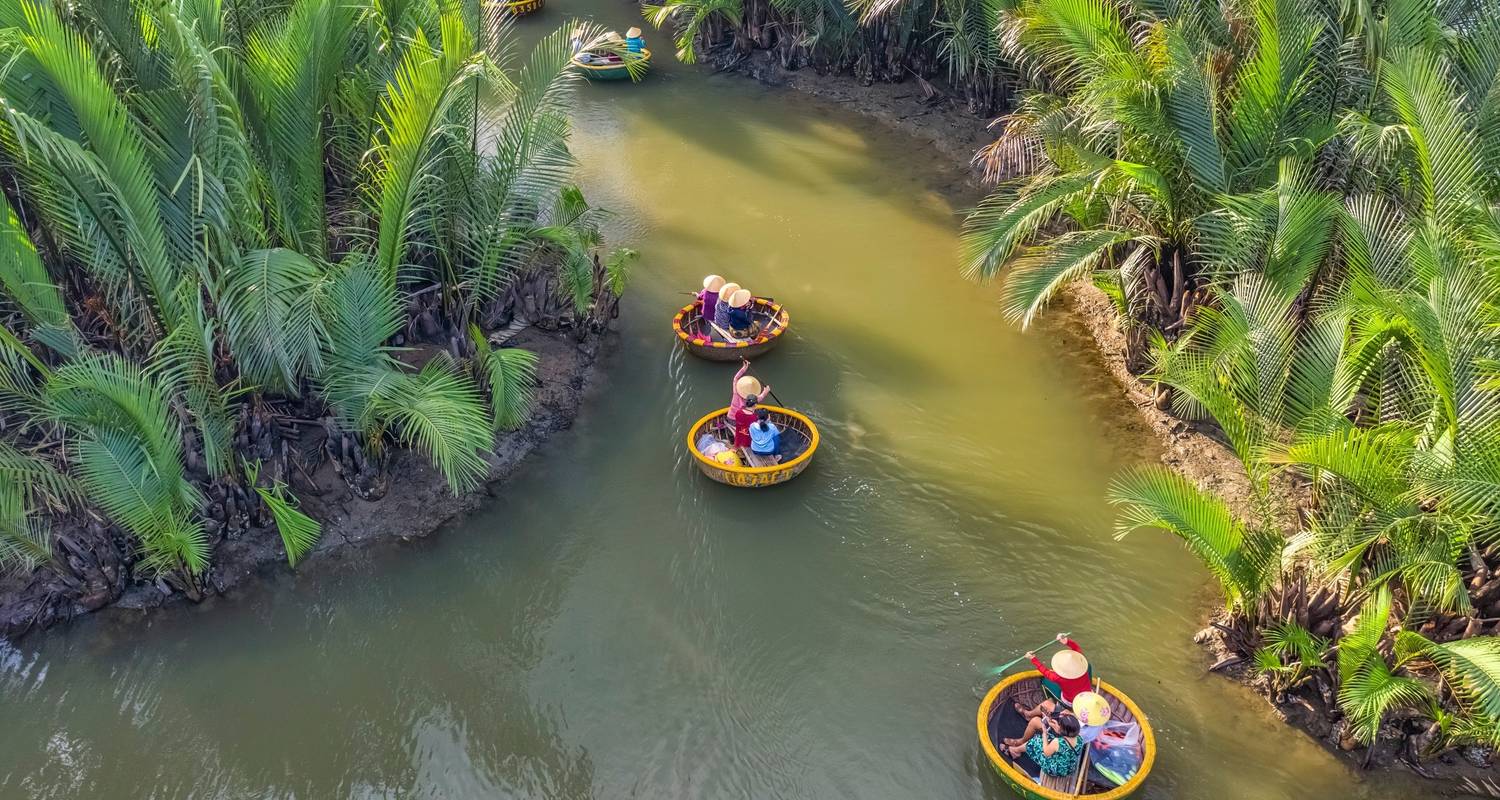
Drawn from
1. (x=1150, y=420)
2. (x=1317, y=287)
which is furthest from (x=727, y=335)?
(x=1317, y=287)

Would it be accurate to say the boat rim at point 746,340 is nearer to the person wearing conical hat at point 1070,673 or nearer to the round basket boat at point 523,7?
the person wearing conical hat at point 1070,673

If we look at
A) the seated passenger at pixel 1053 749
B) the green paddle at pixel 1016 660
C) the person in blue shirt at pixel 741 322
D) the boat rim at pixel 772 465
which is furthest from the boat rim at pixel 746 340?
the seated passenger at pixel 1053 749

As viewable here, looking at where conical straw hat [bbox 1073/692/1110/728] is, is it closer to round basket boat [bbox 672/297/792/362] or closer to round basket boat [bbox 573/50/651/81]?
round basket boat [bbox 672/297/792/362]

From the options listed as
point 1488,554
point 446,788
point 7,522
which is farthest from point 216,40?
point 1488,554

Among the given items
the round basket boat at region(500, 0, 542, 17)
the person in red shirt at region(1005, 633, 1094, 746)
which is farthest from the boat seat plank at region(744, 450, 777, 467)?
the round basket boat at region(500, 0, 542, 17)

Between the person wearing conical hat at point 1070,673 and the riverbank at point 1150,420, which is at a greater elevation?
the person wearing conical hat at point 1070,673

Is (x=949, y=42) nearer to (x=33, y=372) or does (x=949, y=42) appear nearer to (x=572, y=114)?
(x=572, y=114)
